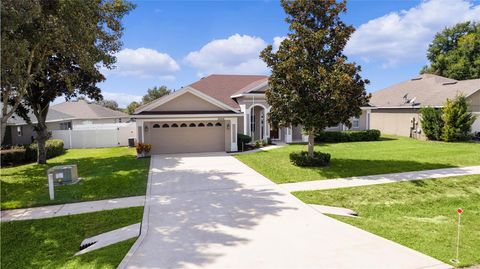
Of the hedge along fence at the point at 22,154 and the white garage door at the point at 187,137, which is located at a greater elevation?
the white garage door at the point at 187,137

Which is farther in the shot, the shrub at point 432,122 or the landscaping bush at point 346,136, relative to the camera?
the landscaping bush at point 346,136

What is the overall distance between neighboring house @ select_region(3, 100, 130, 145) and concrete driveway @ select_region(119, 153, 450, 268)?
15.8m

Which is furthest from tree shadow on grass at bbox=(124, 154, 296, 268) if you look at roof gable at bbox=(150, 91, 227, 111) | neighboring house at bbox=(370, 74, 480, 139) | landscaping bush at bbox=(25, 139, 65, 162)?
neighboring house at bbox=(370, 74, 480, 139)

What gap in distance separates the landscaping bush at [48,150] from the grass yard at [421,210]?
17459mm

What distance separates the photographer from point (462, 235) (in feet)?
24.8

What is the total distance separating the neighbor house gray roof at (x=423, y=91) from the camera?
26.0 m

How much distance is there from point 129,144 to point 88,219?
17.0 m

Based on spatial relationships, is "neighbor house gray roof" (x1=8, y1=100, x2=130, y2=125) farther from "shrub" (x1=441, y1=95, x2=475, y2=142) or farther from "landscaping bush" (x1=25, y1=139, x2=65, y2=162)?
"shrub" (x1=441, y1=95, x2=475, y2=142)

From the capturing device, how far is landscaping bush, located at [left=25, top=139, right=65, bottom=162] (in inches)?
754

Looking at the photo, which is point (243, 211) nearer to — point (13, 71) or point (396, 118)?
point (13, 71)

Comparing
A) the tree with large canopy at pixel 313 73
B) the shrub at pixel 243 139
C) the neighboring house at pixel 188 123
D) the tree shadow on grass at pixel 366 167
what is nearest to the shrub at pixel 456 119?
the tree shadow on grass at pixel 366 167

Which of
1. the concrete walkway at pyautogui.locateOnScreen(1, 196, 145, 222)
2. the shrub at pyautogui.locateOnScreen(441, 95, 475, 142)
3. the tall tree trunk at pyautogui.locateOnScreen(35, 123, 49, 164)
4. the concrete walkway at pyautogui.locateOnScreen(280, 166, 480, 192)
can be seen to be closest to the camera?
the concrete walkway at pyautogui.locateOnScreen(1, 196, 145, 222)

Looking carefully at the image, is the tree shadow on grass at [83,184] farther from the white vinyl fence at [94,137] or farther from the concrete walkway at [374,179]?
the white vinyl fence at [94,137]

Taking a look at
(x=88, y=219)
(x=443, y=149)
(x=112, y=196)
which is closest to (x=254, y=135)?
(x=443, y=149)
